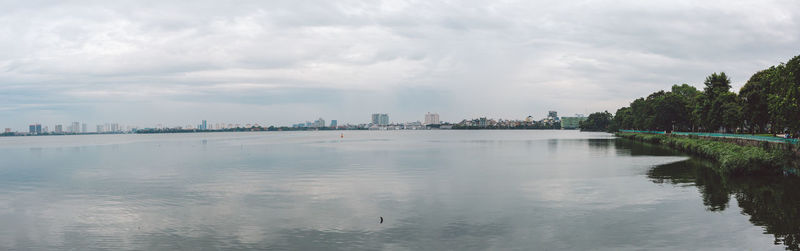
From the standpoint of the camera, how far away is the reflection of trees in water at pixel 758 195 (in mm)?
25875

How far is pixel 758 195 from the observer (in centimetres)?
3519

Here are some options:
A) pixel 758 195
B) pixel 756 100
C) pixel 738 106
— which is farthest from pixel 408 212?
pixel 738 106

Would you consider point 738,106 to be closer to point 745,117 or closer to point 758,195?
point 745,117

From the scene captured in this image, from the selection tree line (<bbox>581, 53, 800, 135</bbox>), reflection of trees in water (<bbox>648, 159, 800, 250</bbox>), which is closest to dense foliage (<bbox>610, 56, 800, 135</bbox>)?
tree line (<bbox>581, 53, 800, 135</bbox>)

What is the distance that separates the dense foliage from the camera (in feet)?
149

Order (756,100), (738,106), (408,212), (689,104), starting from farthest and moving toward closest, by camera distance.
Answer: (689,104) < (738,106) < (756,100) < (408,212)

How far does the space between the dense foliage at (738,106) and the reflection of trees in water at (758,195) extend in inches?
277

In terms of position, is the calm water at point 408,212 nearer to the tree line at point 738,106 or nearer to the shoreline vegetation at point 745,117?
the shoreline vegetation at point 745,117

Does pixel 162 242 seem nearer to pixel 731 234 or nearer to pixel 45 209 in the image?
pixel 45 209

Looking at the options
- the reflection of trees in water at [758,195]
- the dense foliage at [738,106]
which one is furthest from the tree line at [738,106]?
the reflection of trees in water at [758,195]

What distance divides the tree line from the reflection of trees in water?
7.16 meters

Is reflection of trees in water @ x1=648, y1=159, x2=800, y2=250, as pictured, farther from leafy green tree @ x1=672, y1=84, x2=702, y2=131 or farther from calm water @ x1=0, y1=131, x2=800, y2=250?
leafy green tree @ x1=672, y1=84, x2=702, y2=131

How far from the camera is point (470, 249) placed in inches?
879

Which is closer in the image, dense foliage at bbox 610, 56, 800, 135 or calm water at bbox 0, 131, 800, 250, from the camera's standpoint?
calm water at bbox 0, 131, 800, 250
